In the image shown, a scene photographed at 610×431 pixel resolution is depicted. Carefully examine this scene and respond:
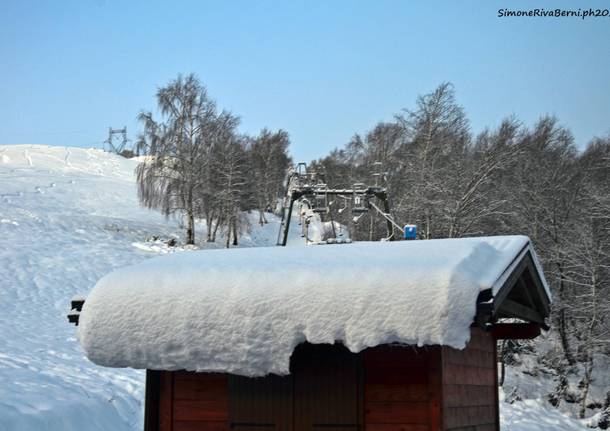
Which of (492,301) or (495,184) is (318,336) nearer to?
(492,301)

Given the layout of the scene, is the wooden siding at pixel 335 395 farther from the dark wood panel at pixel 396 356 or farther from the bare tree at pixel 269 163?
the bare tree at pixel 269 163

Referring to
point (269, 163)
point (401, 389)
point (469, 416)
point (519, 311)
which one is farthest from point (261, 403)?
point (269, 163)

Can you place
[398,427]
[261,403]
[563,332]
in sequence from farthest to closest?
[563,332]
[261,403]
[398,427]

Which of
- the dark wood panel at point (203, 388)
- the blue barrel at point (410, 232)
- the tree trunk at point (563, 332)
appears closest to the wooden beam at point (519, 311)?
the blue barrel at point (410, 232)

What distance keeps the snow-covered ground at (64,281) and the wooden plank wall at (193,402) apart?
3928 mm

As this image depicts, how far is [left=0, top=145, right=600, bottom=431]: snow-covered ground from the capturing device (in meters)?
13.8

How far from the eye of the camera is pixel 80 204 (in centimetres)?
4331

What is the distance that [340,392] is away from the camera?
816 centimetres

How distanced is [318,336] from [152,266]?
2.38 m

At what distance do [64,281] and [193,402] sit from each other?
A: 1867cm

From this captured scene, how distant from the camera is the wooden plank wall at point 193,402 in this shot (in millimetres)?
8727

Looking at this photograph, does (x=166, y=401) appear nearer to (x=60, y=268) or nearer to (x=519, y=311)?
(x=519, y=311)

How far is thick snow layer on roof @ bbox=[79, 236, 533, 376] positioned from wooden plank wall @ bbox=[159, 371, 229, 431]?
3.47 ft

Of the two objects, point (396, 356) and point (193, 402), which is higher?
point (396, 356)
